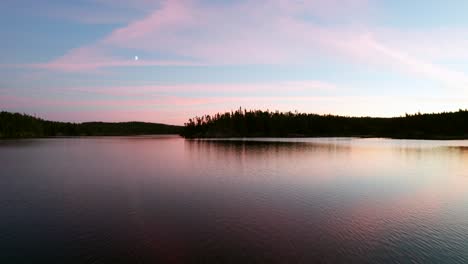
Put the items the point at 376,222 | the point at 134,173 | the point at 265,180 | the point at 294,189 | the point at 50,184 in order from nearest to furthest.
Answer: the point at 376,222 < the point at 294,189 < the point at 50,184 < the point at 265,180 < the point at 134,173

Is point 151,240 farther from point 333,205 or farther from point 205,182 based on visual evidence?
point 205,182

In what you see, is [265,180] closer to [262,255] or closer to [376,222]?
[376,222]

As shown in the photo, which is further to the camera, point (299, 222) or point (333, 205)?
point (333, 205)

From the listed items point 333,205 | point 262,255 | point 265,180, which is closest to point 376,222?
point 333,205

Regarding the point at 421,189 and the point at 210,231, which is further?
the point at 421,189

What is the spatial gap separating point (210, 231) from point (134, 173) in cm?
3228

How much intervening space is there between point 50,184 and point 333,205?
3274 cm

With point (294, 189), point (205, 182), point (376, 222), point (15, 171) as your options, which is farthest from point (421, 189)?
point (15, 171)

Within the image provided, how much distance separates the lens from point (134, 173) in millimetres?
49812

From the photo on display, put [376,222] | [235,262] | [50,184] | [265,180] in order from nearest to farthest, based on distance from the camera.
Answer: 1. [235,262]
2. [376,222]
3. [50,184]
4. [265,180]

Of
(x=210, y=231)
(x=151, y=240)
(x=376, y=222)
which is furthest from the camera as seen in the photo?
(x=376, y=222)

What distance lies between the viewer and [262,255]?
16.7 metres

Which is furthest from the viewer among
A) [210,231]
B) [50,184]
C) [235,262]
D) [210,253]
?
[50,184]

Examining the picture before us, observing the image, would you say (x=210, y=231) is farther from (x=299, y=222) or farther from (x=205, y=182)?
(x=205, y=182)
